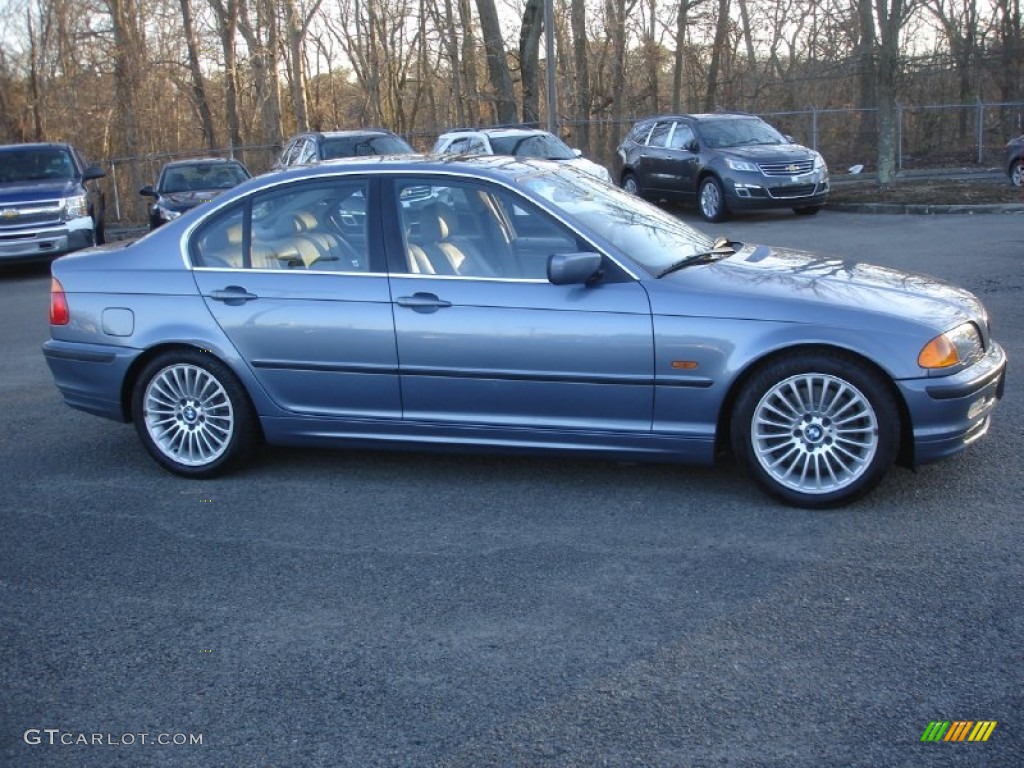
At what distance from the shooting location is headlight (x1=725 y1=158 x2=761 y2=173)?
17.6 m

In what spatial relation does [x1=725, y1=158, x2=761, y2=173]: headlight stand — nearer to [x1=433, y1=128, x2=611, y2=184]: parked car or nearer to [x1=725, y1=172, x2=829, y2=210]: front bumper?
[x1=725, y1=172, x2=829, y2=210]: front bumper

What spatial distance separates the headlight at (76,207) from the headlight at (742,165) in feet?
32.4

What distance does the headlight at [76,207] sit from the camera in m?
15.6

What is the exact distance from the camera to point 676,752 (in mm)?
3209

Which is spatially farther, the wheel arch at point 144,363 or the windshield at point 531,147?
the windshield at point 531,147

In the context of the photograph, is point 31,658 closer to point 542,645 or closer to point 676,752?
point 542,645

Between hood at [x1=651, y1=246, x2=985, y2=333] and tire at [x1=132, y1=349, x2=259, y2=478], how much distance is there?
2288 mm

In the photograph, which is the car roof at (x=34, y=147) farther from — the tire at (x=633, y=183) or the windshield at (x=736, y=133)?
the windshield at (x=736, y=133)

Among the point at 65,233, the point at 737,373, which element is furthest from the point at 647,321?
the point at 65,233

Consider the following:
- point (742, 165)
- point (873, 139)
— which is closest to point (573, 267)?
point (742, 165)

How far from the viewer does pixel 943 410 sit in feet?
16.2

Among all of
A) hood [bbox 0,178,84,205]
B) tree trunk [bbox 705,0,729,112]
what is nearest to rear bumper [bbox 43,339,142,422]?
hood [bbox 0,178,84,205]

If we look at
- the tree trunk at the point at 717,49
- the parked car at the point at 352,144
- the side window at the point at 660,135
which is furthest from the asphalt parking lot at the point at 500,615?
the tree trunk at the point at 717,49
